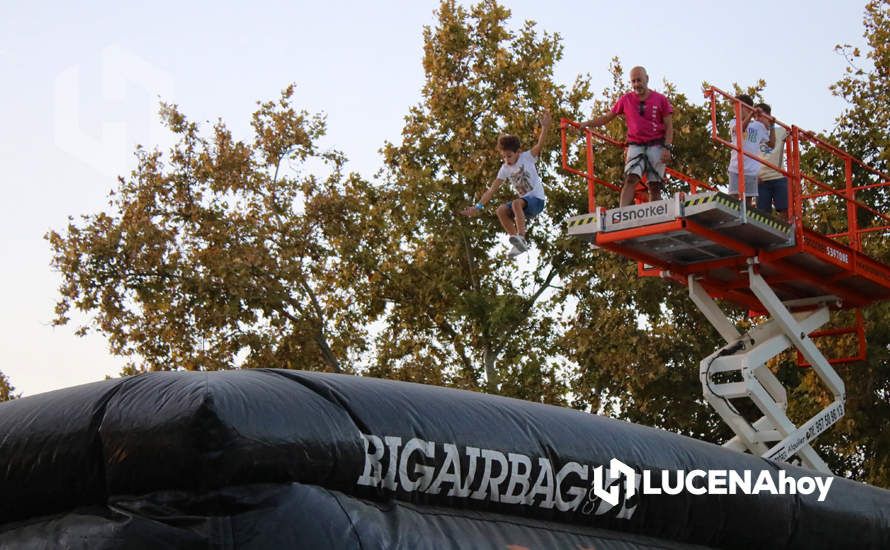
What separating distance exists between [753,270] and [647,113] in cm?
186

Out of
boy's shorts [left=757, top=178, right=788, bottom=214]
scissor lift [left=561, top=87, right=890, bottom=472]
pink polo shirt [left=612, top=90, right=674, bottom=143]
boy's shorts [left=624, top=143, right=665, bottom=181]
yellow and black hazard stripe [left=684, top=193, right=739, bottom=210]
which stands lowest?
scissor lift [left=561, top=87, right=890, bottom=472]

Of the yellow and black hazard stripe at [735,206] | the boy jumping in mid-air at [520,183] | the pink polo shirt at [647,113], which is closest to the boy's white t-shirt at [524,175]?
the boy jumping in mid-air at [520,183]

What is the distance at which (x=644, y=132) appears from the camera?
12.3 meters

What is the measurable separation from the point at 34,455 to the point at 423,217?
19.0 m

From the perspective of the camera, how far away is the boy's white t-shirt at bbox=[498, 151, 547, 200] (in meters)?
12.0

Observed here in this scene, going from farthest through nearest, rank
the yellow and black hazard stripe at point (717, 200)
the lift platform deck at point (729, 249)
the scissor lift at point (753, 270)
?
the scissor lift at point (753, 270), the lift platform deck at point (729, 249), the yellow and black hazard stripe at point (717, 200)

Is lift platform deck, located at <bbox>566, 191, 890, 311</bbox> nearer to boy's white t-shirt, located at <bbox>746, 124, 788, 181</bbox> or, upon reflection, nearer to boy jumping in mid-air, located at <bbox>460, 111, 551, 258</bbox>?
boy jumping in mid-air, located at <bbox>460, 111, 551, 258</bbox>

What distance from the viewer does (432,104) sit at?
2419 cm

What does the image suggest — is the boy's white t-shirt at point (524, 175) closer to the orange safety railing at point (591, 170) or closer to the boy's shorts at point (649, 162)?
the orange safety railing at point (591, 170)

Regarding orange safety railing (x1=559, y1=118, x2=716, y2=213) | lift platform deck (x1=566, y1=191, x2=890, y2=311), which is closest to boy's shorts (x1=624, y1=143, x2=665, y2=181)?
orange safety railing (x1=559, y1=118, x2=716, y2=213)

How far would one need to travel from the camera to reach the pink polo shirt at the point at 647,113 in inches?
481

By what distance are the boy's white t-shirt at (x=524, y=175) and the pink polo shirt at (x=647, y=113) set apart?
96 cm

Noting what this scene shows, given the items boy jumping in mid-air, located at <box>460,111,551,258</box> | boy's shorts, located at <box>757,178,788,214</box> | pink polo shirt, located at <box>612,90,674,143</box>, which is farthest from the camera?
boy's shorts, located at <box>757,178,788,214</box>

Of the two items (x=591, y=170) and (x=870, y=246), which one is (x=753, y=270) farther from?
(x=870, y=246)
